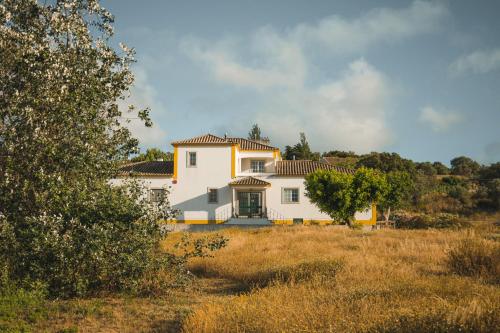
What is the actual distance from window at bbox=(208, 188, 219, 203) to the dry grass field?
1967cm

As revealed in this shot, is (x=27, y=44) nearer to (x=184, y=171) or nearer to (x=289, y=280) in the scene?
(x=289, y=280)

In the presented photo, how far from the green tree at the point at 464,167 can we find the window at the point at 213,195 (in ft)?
164

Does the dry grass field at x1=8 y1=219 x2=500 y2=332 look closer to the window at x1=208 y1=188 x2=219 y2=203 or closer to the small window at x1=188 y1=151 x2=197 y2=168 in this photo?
the window at x1=208 y1=188 x2=219 y2=203

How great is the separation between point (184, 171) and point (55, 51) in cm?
2343

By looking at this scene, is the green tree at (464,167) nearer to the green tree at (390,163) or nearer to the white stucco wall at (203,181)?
the green tree at (390,163)

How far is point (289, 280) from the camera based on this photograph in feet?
30.5

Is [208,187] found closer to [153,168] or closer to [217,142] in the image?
[217,142]

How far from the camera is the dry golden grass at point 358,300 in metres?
5.23

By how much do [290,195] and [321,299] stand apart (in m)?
26.2

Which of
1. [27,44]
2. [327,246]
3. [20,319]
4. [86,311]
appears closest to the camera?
[20,319]

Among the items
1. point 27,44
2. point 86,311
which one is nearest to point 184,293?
point 86,311

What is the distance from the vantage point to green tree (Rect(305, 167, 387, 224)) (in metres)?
25.4

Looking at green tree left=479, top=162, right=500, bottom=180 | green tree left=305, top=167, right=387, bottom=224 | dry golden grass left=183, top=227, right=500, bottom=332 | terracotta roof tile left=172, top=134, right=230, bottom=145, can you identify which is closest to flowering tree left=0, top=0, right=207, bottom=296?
dry golden grass left=183, top=227, right=500, bottom=332

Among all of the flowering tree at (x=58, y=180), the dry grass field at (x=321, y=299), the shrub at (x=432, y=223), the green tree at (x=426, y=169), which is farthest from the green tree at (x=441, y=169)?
the flowering tree at (x=58, y=180)
